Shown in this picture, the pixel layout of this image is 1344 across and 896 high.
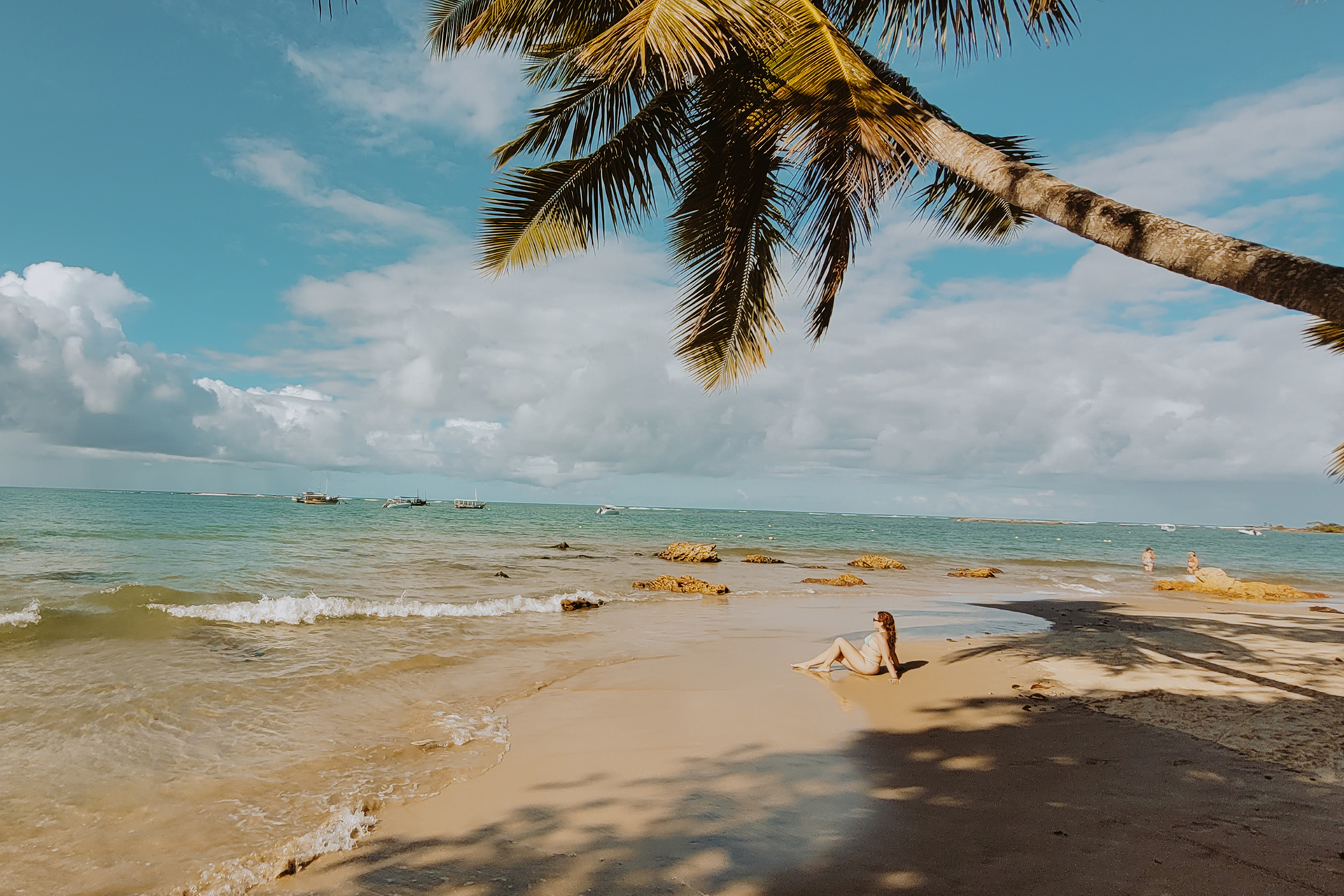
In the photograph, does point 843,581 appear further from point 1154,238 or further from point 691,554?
point 1154,238

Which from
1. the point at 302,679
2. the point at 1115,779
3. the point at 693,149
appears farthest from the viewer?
the point at 302,679

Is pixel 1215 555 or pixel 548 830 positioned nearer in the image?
pixel 548 830

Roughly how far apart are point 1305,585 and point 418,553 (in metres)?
33.3

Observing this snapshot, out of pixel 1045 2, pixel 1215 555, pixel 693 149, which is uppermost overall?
pixel 1045 2

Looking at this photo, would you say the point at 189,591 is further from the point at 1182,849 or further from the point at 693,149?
the point at 1182,849

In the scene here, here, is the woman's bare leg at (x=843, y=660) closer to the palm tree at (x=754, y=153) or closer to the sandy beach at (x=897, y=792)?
the sandy beach at (x=897, y=792)

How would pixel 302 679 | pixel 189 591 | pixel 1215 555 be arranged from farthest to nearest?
pixel 1215 555 → pixel 189 591 → pixel 302 679

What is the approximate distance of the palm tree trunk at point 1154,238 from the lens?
249cm

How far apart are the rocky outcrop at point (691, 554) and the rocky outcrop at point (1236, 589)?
14071 mm

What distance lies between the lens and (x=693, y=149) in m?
6.38

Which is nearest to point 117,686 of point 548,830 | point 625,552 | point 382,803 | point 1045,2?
point 382,803

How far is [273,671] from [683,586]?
9460 millimetres

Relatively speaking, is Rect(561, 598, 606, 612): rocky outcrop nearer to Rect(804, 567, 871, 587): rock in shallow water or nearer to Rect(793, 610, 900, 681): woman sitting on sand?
Rect(793, 610, 900, 681): woman sitting on sand

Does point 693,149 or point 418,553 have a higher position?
point 693,149
